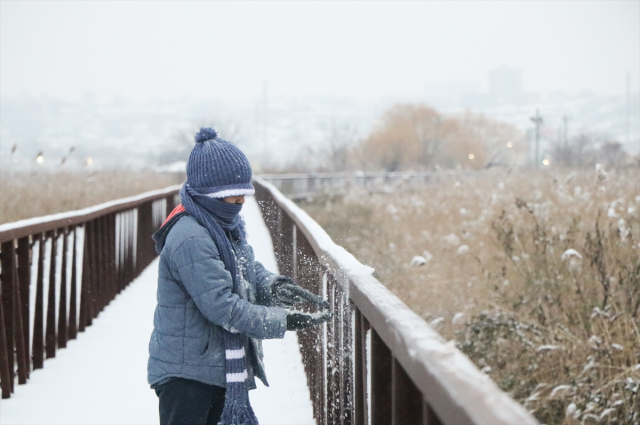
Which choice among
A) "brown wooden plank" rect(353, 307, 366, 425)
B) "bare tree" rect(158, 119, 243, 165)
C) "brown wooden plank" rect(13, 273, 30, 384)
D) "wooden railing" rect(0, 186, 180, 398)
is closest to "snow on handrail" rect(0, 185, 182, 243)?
"wooden railing" rect(0, 186, 180, 398)

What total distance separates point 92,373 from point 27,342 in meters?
0.55

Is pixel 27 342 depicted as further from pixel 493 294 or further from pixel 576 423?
pixel 493 294

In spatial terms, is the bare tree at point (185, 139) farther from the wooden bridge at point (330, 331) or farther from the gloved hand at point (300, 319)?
the gloved hand at point (300, 319)

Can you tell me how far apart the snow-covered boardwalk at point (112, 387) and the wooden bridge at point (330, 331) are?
11 centimetres

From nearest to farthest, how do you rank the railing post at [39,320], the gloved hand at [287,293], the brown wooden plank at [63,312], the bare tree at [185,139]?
the gloved hand at [287,293] → the railing post at [39,320] → the brown wooden plank at [63,312] → the bare tree at [185,139]

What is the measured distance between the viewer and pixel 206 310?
2.67m

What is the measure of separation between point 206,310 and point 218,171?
0.53 metres

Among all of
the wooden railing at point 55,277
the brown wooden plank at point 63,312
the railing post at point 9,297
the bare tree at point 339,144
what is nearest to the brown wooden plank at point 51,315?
the wooden railing at point 55,277

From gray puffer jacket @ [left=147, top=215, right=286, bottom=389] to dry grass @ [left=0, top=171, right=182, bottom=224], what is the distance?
7.68 metres

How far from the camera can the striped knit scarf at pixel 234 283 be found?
2.81 meters

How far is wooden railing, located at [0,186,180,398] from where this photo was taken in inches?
187

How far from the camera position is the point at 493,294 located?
8.52 metres

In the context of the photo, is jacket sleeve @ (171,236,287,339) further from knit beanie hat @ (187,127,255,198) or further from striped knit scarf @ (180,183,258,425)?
knit beanie hat @ (187,127,255,198)

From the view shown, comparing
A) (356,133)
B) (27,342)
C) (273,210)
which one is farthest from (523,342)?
(356,133)
